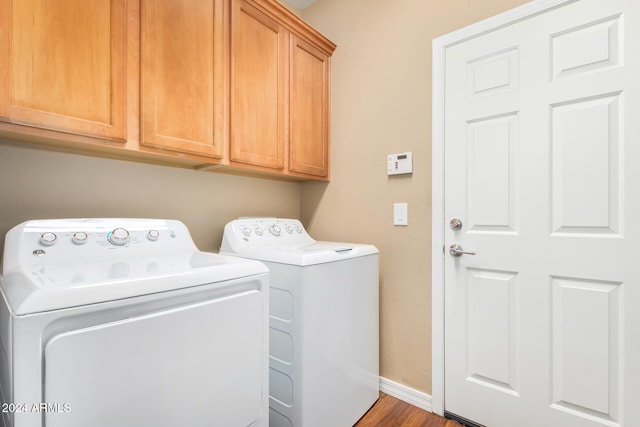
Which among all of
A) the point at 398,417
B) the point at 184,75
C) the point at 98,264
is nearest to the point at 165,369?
the point at 98,264

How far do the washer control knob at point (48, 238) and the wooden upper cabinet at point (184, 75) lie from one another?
48cm

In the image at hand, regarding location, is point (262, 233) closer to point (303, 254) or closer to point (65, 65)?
point (303, 254)

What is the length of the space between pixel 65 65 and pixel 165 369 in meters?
1.10

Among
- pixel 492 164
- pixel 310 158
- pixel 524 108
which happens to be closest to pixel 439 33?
pixel 524 108

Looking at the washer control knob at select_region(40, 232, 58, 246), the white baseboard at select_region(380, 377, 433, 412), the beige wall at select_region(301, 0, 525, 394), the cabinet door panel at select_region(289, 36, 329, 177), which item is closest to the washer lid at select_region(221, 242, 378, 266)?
the beige wall at select_region(301, 0, 525, 394)

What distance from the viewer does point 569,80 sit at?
4.45ft

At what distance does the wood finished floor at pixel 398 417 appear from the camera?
164 cm

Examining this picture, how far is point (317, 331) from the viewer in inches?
55.1

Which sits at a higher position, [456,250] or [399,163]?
[399,163]

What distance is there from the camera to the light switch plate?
1.86 metres

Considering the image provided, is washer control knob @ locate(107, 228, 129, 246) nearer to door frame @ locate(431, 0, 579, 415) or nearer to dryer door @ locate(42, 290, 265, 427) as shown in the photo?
dryer door @ locate(42, 290, 265, 427)

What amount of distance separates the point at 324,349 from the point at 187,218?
1028 millimetres

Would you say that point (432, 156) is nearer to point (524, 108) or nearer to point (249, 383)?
point (524, 108)

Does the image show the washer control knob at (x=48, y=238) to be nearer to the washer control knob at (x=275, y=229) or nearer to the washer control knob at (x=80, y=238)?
the washer control knob at (x=80, y=238)
